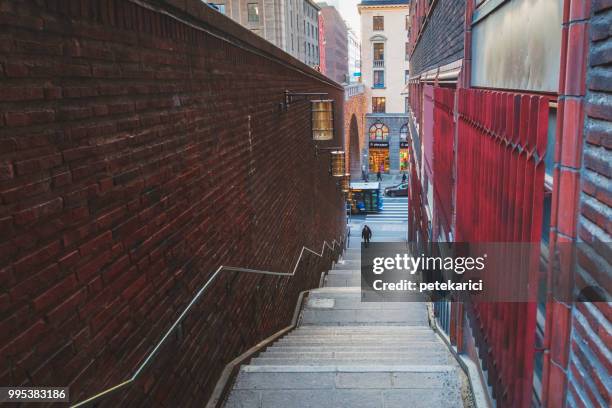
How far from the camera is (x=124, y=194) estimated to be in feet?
11.9

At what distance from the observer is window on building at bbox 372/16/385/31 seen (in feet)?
161

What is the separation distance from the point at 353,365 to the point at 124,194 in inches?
124

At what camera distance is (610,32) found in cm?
221

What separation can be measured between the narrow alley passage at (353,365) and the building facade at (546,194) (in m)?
0.56

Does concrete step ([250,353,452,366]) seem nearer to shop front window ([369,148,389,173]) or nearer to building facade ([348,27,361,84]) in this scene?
shop front window ([369,148,389,173])

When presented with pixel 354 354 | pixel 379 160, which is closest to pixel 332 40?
pixel 379 160

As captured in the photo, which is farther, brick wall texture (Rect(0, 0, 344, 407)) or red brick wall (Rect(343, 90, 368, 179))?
red brick wall (Rect(343, 90, 368, 179))

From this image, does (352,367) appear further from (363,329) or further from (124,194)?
(363,329)

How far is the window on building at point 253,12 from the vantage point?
4366 cm

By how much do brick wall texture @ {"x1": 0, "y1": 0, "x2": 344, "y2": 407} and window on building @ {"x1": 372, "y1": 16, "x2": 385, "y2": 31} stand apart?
147 feet

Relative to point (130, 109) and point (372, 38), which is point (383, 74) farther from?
point (130, 109)

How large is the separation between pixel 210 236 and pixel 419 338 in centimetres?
381

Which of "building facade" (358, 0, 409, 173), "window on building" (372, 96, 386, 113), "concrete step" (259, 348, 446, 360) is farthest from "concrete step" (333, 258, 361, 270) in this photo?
"window on building" (372, 96, 386, 113)

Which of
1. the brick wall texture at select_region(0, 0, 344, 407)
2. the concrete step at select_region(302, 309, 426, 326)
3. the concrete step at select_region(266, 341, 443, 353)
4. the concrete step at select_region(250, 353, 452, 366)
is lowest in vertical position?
the concrete step at select_region(302, 309, 426, 326)
